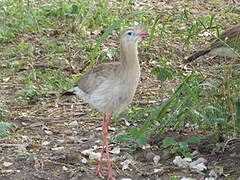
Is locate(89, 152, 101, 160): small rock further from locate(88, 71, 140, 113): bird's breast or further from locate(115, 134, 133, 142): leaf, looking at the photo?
locate(88, 71, 140, 113): bird's breast

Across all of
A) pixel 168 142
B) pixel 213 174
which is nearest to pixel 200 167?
pixel 213 174

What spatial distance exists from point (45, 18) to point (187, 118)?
12.5 feet

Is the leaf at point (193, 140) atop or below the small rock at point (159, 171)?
atop

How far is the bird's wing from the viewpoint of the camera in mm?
4824

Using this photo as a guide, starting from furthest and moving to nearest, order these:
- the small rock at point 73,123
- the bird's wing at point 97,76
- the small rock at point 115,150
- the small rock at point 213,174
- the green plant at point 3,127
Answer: the small rock at point 73,123 → the green plant at point 3,127 → the small rock at point 115,150 → the bird's wing at point 97,76 → the small rock at point 213,174

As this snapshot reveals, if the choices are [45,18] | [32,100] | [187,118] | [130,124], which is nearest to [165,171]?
[187,118]

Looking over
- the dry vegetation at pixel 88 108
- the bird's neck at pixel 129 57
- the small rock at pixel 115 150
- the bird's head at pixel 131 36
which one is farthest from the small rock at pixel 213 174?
the bird's head at pixel 131 36

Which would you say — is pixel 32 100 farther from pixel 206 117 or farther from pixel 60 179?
pixel 206 117

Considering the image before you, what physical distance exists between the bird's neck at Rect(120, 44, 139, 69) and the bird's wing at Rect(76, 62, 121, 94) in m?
0.10

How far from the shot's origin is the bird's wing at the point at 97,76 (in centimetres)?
482

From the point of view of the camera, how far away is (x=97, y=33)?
26.6ft

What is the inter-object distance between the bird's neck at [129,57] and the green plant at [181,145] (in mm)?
718

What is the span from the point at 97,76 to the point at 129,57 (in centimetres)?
37

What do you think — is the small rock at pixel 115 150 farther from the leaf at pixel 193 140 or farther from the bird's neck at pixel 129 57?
the bird's neck at pixel 129 57
